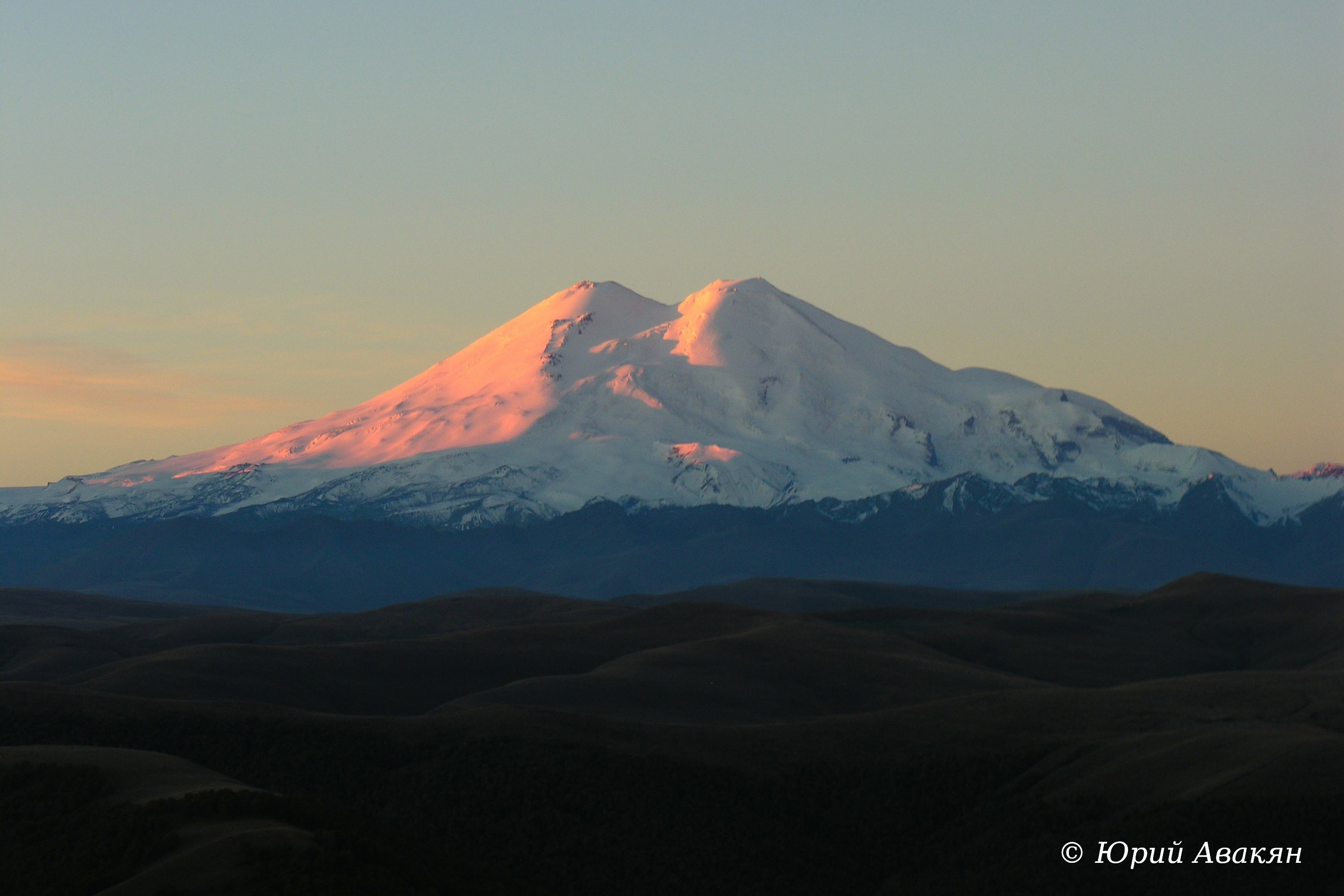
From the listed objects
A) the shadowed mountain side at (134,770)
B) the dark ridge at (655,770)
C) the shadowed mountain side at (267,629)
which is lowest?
the dark ridge at (655,770)

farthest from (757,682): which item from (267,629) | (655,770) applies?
(267,629)

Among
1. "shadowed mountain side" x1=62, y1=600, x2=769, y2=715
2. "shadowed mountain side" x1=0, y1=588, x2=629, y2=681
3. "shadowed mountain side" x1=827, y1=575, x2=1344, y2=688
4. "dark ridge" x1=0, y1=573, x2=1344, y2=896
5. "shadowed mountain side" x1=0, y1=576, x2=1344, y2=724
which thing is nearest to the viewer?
"dark ridge" x1=0, y1=573, x2=1344, y2=896

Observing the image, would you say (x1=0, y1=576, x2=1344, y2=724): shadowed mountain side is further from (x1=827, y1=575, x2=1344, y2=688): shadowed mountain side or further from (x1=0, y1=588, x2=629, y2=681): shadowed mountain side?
(x1=0, y1=588, x2=629, y2=681): shadowed mountain side

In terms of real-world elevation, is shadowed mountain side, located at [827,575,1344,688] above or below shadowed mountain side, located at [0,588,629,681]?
below

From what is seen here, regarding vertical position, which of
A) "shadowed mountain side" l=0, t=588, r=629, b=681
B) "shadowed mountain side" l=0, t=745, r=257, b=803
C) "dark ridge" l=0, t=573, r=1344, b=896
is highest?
"shadowed mountain side" l=0, t=588, r=629, b=681

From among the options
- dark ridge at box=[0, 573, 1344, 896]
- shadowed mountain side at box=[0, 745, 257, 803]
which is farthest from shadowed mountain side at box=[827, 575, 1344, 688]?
shadowed mountain side at box=[0, 745, 257, 803]

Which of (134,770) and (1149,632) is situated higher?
(134,770)

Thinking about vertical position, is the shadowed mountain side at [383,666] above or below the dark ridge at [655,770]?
above

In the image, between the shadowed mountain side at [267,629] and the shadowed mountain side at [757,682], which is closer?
the shadowed mountain side at [757,682]

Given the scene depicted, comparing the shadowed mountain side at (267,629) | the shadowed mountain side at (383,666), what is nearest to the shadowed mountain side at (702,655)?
the shadowed mountain side at (383,666)

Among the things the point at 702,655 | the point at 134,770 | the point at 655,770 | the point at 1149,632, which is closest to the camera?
the point at 134,770

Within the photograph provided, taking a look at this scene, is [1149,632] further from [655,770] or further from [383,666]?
[655,770]

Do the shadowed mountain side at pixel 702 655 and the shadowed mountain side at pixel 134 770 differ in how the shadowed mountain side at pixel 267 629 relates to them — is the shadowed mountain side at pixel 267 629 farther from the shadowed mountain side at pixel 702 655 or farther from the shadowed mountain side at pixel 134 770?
the shadowed mountain side at pixel 134 770

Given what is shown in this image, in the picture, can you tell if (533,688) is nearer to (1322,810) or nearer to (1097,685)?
(1097,685)
